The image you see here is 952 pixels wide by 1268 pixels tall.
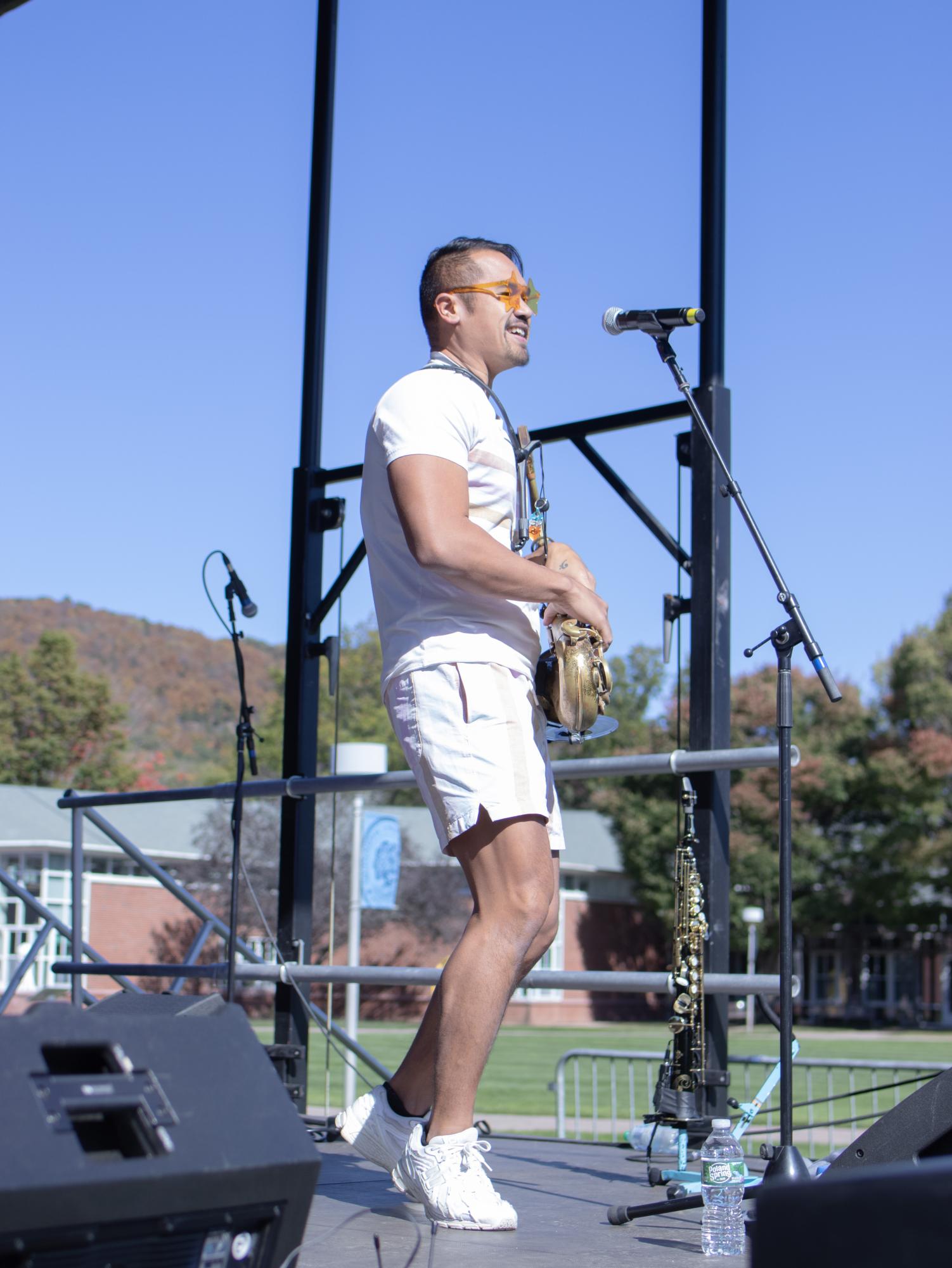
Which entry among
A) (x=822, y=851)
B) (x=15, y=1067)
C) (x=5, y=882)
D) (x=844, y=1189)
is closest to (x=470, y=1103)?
(x=15, y=1067)

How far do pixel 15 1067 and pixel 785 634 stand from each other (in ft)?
7.02

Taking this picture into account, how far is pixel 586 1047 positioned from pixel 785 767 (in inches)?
1191

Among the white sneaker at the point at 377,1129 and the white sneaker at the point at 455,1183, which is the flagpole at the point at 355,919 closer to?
the white sneaker at the point at 377,1129

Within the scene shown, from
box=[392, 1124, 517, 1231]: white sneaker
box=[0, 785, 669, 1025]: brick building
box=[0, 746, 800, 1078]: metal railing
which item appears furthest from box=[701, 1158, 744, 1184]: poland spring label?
box=[0, 785, 669, 1025]: brick building

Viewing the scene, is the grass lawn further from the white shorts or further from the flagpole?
the white shorts

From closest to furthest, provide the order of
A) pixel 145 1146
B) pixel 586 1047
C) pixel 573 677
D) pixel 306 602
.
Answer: pixel 145 1146 < pixel 573 677 < pixel 306 602 < pixel 586 1047

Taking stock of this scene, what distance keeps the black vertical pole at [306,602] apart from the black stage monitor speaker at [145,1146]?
131 inches

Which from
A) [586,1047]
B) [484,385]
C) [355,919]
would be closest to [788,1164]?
[484,385]

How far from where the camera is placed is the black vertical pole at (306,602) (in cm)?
513

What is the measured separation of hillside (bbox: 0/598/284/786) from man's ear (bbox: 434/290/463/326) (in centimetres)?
8999

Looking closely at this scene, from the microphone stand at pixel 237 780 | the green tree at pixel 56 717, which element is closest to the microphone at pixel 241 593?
the microphone stand at pixel 237 780

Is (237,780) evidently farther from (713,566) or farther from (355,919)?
(355,919)

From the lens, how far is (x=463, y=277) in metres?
3.33

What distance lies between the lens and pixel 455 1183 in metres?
2.72
